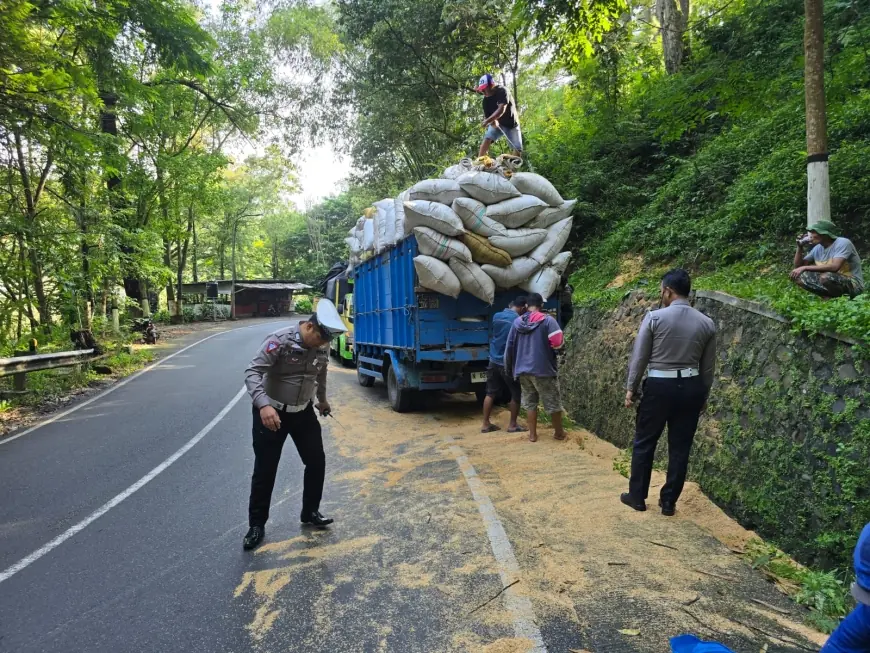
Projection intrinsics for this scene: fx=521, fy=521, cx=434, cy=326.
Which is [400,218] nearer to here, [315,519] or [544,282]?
[544,282]

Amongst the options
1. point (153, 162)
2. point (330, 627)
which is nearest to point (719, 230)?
point (330, 627)

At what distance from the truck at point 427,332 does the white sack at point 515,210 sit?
41.6 inches

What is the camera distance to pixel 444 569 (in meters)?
3.38

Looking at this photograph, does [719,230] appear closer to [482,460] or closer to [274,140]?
[482,460]

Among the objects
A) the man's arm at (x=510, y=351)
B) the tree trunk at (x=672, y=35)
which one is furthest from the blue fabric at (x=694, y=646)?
the tree trunk at (x=672, y=35)

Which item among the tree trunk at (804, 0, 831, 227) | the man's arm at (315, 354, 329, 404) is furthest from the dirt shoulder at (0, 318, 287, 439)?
the tree trunk at (804, 0, 831, 227)

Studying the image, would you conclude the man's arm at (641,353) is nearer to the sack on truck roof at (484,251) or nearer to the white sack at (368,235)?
the sack on truck roof at (484,251)

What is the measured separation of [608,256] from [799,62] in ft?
13.4

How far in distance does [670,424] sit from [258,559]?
10.5 feet

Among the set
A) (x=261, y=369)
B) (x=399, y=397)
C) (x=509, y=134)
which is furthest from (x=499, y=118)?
(x=261, y=369)

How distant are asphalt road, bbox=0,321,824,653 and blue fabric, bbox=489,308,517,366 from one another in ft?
4.18

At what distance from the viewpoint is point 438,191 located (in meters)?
7.06

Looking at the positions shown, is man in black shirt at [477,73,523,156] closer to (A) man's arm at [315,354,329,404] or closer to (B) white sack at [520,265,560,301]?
(B) white sack at [520,265,560,301]

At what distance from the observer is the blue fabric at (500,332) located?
6.93 meters
